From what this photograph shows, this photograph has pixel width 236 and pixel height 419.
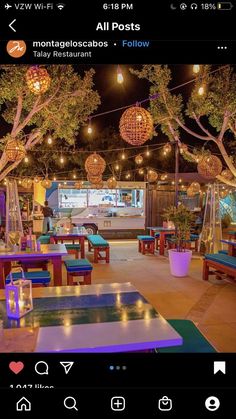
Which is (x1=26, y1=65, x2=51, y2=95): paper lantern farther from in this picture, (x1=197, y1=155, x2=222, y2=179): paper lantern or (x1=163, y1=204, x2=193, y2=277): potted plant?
(x1=197, y1=155, x2=222, y2=179): paper lantern

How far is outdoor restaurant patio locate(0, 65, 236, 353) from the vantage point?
2000 mm

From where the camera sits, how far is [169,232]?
9969mm

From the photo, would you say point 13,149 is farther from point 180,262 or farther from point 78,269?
point 180,262

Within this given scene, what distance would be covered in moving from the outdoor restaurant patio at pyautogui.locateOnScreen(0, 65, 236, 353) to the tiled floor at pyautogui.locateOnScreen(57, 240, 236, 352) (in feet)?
0.08

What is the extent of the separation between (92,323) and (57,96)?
6.30 metres

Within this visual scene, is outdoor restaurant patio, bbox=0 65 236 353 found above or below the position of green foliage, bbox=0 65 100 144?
below
